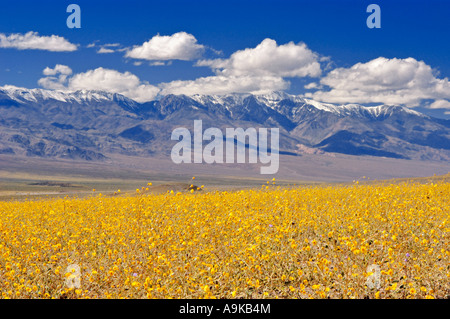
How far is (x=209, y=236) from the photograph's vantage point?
868cm

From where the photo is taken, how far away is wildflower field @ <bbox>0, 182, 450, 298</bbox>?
6.41 metres

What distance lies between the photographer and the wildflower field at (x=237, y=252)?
6406mm

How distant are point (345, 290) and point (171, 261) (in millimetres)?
2867

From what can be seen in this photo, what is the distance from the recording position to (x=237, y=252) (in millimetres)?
7672
